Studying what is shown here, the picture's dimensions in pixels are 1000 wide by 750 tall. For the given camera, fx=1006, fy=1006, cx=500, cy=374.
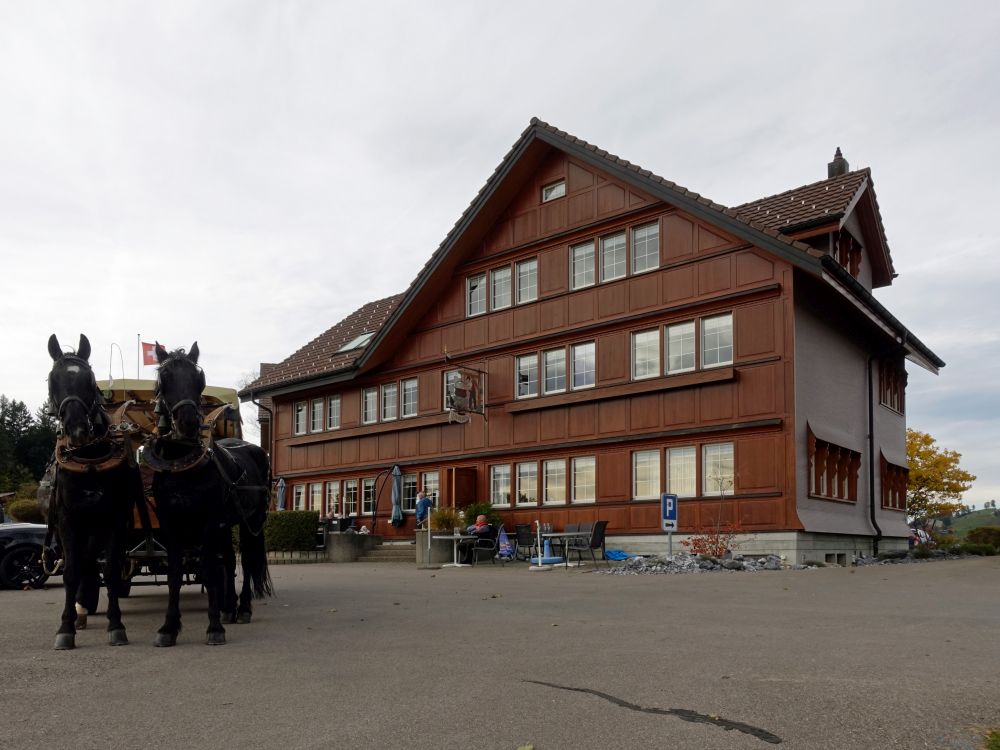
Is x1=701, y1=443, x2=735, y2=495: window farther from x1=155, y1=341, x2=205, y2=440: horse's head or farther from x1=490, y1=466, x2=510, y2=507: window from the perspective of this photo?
x1=155, y1=341, x2=205, y2=440: horse's head

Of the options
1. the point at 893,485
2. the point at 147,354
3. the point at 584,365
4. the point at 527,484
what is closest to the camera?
the point at 147,354

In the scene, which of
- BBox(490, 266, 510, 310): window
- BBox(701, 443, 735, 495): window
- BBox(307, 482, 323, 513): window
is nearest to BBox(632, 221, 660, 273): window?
BBox(490, 266, 510, 310): window

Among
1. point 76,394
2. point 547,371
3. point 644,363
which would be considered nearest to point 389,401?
point 547,371

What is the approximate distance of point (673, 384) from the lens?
23.7 metres

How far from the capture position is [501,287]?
95.1 ft

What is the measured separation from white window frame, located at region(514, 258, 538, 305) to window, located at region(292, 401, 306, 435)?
1106cm

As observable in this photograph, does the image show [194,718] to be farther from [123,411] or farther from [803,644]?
[123,411]

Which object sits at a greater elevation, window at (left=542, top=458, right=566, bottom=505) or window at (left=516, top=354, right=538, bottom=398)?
window at (left=516, top=354, right=538, bottom=398)

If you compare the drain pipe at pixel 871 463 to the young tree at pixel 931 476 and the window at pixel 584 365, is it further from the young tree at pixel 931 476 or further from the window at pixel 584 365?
the young tree at pixel 931 476

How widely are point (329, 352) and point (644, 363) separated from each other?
49.2 ft

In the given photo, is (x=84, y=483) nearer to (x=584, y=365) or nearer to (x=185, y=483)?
(x=185, y=483)

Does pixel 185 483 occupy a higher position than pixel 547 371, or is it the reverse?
pixel 547 371

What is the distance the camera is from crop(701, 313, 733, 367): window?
23109mm

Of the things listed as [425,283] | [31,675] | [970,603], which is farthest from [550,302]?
[31,675]
